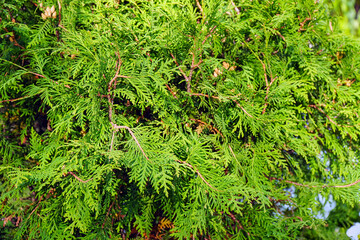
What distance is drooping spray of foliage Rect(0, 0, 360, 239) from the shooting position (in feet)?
4.44

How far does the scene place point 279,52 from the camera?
1895mm

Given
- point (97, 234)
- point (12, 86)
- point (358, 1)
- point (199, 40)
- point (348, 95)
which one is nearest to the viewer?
point (199, 40)

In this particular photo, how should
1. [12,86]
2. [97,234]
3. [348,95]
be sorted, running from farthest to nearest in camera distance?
1. [348,95]
2. [12,86]
3. [97,234]

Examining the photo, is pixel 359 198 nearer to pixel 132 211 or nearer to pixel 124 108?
pixel 132 211

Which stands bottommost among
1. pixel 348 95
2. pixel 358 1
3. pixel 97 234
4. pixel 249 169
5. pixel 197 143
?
pixel 97 234

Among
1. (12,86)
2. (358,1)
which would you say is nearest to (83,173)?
(12,86)

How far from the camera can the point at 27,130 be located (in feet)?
6.39

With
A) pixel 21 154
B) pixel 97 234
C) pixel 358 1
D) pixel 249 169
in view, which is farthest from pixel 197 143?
pixel 358 1

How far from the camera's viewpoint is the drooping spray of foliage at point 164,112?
1.35 m

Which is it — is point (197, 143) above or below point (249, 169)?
above

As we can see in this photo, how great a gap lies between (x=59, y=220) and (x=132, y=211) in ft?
1.30

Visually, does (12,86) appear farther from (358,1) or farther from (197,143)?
(358,1)

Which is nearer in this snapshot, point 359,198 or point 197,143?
point 197,143

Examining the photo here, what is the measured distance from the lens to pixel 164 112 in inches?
57.2
